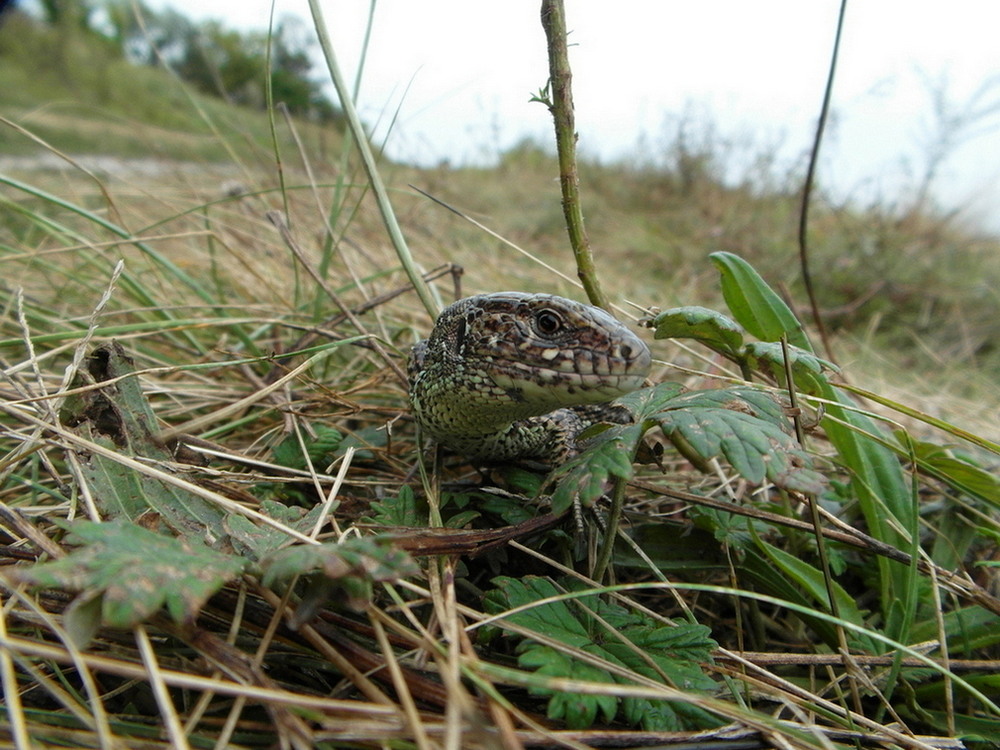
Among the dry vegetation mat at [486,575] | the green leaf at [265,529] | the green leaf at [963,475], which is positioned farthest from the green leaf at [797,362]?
the green leaf at [265,529]

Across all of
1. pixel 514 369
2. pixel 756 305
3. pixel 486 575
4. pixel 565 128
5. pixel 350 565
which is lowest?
pixel 486 575

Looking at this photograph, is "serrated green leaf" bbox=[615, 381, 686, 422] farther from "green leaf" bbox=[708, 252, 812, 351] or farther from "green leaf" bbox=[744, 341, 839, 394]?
"green leaf" bbox=[708, 252, 812, 351]

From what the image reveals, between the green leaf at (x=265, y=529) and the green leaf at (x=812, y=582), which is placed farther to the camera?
the green leaf at (x=812, y=582)

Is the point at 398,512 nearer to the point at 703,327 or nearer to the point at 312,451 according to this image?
the point at 312,451

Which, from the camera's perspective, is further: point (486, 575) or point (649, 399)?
point (486, 575)

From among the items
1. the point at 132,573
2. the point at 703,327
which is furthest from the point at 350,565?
the point at 703,327

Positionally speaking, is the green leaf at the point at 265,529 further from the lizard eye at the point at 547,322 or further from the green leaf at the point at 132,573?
the lizard eye at the point at 547,322
